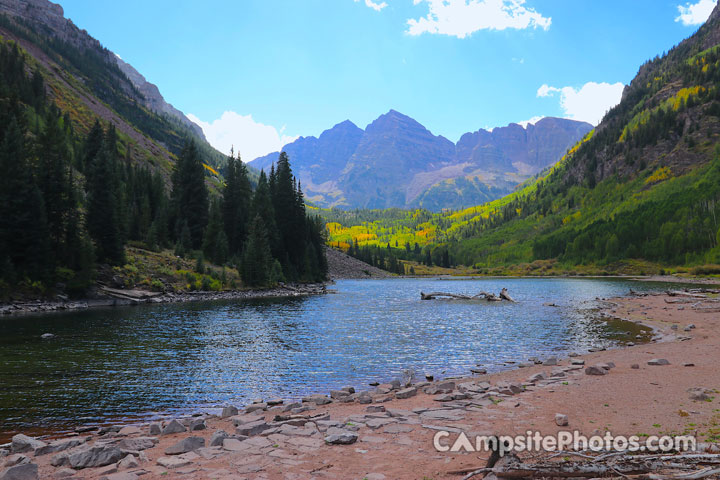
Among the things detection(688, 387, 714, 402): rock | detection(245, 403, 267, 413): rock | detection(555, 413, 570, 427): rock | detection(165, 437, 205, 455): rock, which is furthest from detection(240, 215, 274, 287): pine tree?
detection(688, 387, 714, 402): rock

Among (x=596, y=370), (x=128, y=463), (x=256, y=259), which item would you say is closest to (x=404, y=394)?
(x=596, y=370)

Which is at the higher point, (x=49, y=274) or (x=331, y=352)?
(x=49, y=274)

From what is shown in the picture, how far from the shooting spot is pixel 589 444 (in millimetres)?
9875

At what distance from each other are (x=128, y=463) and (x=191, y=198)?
97045mm

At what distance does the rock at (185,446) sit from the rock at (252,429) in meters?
1.50

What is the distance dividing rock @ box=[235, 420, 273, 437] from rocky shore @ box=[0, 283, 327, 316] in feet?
162

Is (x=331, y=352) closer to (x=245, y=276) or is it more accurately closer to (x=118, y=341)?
(x=118, y=341)

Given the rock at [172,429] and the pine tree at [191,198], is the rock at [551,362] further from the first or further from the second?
the pine tree at [191,198]

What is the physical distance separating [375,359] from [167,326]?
79.9ft

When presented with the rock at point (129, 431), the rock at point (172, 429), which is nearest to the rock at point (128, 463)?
the rock at point (172, 429)

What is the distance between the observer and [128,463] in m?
10.4

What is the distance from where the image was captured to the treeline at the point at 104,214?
5138cm

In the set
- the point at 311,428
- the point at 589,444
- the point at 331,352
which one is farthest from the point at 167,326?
the point at 589,444

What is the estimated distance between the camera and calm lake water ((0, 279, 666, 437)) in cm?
1942
